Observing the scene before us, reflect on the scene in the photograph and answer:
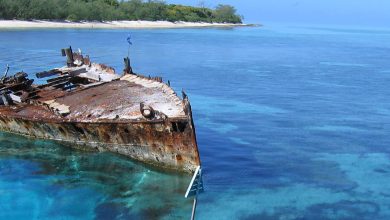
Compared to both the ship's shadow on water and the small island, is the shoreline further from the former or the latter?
the ship's shadow on water

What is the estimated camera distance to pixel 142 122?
1433 centimetres

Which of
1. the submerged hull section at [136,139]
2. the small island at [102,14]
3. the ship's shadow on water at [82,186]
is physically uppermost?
the small island at [102,14]

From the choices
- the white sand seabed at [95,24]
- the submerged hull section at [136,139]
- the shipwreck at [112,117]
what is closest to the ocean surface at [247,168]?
the submerged hull section at [136,139]

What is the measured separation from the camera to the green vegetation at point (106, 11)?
80438mm

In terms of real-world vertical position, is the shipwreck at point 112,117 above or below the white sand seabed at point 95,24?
below

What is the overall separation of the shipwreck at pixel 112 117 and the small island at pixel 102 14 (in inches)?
2377

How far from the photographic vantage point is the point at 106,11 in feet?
333

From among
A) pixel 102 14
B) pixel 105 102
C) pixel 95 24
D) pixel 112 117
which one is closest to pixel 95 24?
pixel 95 24

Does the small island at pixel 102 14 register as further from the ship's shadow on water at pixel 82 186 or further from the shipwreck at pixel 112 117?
the ship's shadow on water at pixel 82 186

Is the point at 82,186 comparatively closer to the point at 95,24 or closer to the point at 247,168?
the point at 247,168

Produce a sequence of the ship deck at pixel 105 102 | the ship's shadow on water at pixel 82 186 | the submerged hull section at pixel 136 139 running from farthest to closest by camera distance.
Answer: the ship deck at pixel 105 102
the submerged hull section at pixel 136 139
the ship's shadow on water at pixel 82 186

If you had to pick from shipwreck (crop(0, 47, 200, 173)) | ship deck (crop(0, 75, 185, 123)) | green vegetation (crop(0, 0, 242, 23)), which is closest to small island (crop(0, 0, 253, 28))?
green vegetation (crop(0, 0, 242, 23))

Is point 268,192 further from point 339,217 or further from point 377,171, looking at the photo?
point 377,171

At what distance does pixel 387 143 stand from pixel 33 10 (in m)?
73.8
